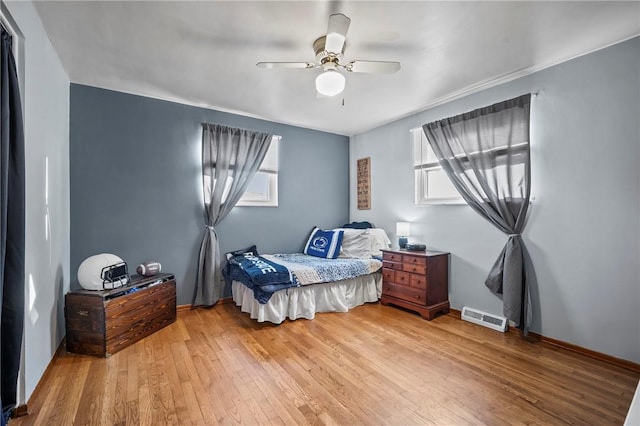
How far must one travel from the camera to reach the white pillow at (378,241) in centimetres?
414

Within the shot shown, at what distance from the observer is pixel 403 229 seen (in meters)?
3.86

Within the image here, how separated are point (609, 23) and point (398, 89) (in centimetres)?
165

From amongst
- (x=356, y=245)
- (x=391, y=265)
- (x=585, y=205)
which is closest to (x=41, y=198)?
(x=356, y=245)

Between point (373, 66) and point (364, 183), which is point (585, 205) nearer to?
point (373, 66)

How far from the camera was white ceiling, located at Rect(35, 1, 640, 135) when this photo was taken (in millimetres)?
1942

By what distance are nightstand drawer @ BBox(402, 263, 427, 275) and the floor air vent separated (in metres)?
0.64

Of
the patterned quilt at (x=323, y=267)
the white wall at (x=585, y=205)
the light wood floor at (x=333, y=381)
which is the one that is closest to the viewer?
the light wood floor at (x=333, y=381)

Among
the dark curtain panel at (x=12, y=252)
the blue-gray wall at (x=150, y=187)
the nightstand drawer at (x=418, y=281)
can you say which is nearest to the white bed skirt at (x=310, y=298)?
the nightstand drawer at (x=418, y=281)

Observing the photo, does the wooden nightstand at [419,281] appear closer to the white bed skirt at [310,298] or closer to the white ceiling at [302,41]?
the white bed skirt at [310,298]

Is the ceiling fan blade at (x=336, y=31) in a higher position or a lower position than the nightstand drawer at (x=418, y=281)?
higher

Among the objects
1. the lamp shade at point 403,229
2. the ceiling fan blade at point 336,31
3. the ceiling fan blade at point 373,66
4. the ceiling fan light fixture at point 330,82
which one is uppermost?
the ceiling fan blade at point 336,31

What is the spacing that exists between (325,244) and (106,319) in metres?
2.60

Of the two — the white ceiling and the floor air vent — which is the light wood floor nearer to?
the floor air vent

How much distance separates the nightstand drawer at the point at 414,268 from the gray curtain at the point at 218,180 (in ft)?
7.65
